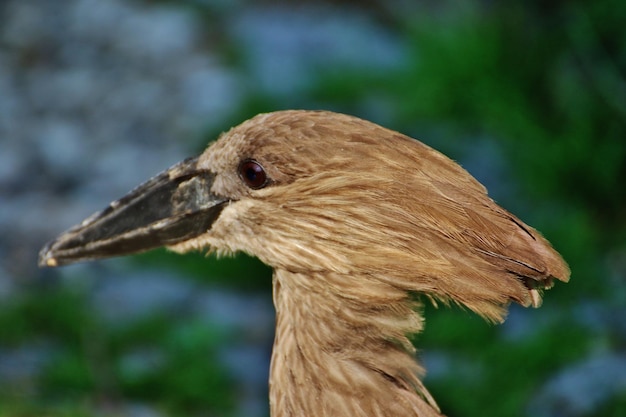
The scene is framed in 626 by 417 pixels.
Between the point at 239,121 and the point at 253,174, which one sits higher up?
the point at 239,121

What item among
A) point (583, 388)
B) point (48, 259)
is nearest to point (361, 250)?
point (48, 259)

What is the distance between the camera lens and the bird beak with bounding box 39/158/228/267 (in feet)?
10.4

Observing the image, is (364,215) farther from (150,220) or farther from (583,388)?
(583,388)

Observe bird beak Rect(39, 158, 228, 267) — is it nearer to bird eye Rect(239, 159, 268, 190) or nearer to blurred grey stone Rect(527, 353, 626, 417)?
bird eye Rect(239, 159, 268, 190)

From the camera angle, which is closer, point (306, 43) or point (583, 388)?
point (583, 388)

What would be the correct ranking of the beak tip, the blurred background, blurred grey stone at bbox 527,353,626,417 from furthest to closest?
the blurred background
blurred grey stone at bbox 527,353,626,417
the beak tip

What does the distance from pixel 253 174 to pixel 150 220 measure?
1.44 ft

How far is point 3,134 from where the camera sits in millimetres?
7578

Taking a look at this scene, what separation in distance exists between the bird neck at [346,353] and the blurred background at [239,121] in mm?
1992

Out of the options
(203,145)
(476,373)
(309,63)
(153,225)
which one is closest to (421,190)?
(153,225)

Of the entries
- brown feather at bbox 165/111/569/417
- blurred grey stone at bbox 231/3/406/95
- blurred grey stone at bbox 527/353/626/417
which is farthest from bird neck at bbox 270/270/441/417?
blurred grey stone at bbox 231/3/406/95

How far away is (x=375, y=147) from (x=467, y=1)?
4.58 m

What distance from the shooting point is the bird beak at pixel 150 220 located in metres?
3.17

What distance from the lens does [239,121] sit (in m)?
6.70
